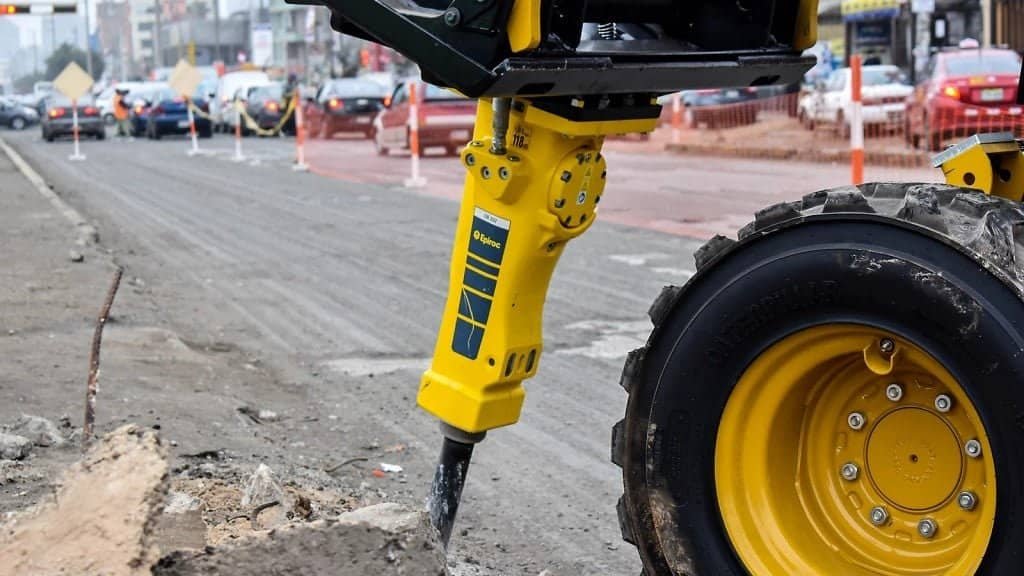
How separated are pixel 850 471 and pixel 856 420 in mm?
114

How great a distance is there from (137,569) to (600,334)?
5505 mm

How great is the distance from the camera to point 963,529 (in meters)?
2.88

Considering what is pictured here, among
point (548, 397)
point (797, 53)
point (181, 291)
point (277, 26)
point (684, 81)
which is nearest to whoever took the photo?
point (684, 81)

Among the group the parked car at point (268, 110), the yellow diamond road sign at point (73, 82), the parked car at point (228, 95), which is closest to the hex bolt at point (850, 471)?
the yellow diamond road sign at point (73, 82)

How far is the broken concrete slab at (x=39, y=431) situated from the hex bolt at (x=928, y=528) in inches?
135

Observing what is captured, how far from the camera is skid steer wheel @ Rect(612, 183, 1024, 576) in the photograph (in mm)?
2689

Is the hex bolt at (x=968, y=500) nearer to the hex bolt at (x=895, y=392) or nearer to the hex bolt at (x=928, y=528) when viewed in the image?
the hex bolt at (x=928, y=528)

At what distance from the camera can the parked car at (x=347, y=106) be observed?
37.2m

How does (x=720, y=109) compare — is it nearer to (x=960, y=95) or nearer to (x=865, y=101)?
(x=865, y=101)

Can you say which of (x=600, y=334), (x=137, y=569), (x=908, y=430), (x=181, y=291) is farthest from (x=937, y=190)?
(x=181, y=291)

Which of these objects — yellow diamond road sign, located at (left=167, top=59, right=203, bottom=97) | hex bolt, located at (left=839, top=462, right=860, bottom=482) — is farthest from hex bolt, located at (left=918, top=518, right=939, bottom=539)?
yellow diamond road sign, located at (left=167, top=59, right=203, bottom=97)

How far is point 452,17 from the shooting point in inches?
125

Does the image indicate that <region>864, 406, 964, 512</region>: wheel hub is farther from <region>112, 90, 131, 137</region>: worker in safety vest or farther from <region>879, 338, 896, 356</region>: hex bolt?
<region>112, 90, 131, 137</region>: worker in safety vest

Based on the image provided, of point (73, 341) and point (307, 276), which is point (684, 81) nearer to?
point (73, 341)
